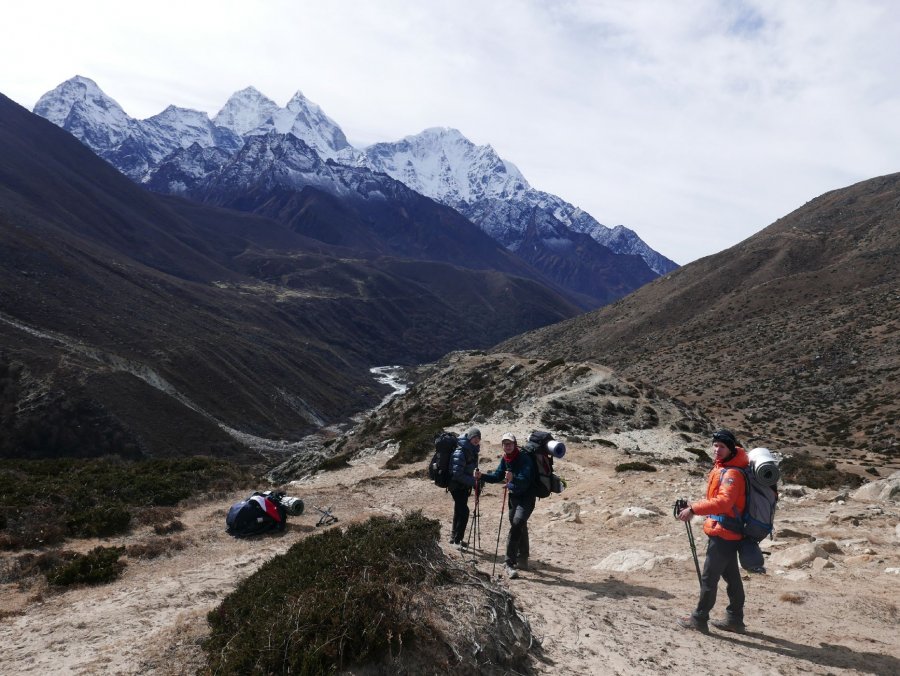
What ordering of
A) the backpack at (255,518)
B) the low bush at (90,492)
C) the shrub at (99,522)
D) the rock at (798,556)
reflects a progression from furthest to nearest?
the backpack at (255,518) → the shrub at (99,522) → the low bush at (90,492) → the rock at (798,556)

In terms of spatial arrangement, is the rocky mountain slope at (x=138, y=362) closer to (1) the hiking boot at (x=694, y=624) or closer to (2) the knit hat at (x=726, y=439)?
(1) the hiking boot at (x=694, y=624)

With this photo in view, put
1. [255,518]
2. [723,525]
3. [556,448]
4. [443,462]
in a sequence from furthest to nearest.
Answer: [255,518] < [443,462] < [556,448] < [723,525]

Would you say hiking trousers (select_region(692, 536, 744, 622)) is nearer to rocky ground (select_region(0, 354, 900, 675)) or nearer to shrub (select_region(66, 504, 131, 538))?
rocky ground (select_region(0, 354, 900, 675))

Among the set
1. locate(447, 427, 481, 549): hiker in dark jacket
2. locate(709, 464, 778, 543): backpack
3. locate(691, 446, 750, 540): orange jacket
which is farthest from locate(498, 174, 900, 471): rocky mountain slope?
locate(691, 446, 750, 540): orange jacket

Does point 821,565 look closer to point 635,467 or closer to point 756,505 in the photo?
point 756,505

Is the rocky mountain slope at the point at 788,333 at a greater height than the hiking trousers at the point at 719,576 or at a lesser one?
greater

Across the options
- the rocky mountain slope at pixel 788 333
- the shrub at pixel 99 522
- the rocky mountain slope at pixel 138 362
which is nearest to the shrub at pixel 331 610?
the shrub at pixel 99 522

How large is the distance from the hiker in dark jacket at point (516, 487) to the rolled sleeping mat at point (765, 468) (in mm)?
4045

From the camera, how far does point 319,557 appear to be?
8.02 metres

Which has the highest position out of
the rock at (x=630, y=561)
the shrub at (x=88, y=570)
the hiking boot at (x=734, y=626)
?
the hiking boot at (x=734, y=626)

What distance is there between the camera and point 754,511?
7.54 meters

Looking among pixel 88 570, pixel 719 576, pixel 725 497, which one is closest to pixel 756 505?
pixel 725 497

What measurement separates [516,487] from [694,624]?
3543 millimetres

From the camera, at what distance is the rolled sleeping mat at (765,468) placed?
7.30 m
